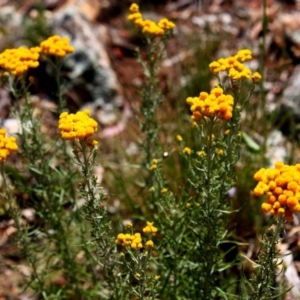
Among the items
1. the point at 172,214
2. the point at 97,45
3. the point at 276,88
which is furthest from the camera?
the point at 97,45

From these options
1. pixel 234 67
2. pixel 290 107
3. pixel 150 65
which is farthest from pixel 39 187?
pixel 290 107

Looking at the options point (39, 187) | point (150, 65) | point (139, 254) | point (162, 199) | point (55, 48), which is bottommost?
point (39, 187)

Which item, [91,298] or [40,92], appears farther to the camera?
[40,92]

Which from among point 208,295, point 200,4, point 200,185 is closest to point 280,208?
point 200,185

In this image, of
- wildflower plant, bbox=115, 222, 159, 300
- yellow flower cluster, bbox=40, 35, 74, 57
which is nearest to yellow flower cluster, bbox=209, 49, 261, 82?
wildflower plant, bbox=115, 222, 159, 300

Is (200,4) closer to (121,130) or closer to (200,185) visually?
(121,130)

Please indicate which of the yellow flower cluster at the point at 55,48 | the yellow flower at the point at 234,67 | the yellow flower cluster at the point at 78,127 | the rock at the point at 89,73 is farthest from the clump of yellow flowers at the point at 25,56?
the rock at the point at 89,73

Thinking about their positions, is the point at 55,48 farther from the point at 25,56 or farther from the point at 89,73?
the point at 89,73
